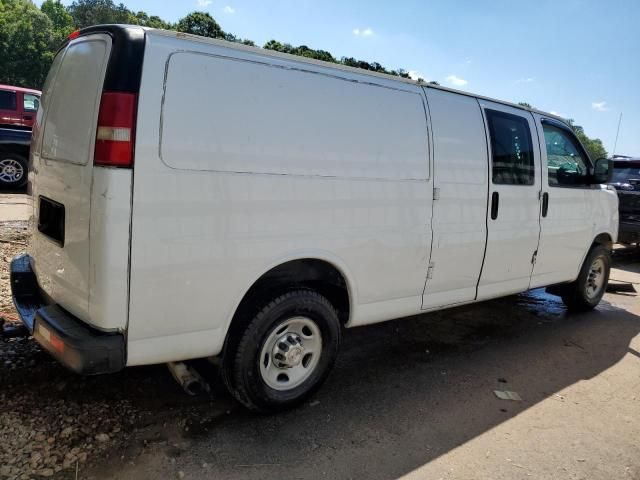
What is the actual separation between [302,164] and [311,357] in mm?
1289

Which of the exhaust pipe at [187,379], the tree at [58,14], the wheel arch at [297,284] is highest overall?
the tree at [58,14]

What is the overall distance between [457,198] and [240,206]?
1943mm

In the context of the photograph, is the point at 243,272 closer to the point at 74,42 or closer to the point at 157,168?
the point at 157,168

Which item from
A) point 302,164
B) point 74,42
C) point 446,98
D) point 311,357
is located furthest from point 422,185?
point 74,42

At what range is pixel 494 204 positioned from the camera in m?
4.25

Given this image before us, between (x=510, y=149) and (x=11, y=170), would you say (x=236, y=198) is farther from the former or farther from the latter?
(x=11, y=170)

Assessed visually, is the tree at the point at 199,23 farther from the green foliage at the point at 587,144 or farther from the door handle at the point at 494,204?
the door handle at the point at 494,204

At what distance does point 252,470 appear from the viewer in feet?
8.79

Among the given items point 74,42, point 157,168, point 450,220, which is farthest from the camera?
point 450,220

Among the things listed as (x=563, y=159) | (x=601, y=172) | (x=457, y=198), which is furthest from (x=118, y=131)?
(x=601, y=172)

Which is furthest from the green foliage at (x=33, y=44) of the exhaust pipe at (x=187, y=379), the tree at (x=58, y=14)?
the exhaust pipe at (x=187, y=379)

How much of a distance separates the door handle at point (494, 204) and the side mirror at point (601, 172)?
6.19ft

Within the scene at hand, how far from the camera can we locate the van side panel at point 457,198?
3.80m

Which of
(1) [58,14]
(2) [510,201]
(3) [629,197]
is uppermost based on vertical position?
(1) [58,14]
